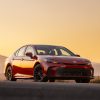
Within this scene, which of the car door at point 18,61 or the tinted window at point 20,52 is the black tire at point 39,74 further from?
the tinted window at point 20,52

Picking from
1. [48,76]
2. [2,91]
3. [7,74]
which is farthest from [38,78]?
[2,91]

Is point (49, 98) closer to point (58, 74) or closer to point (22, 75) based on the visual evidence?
point (58, 74)

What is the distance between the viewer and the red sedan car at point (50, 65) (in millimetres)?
18109

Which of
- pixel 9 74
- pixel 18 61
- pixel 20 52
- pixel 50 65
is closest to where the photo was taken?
pixel 50 65

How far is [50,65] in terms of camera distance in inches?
712

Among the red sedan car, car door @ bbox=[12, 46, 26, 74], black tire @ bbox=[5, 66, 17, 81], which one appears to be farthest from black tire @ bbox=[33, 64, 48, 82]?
black tire @ bbox=[5, 66, 17, 81]

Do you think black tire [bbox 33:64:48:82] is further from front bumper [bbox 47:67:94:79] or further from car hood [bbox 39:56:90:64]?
car hood [bbox 39:56:90:64]

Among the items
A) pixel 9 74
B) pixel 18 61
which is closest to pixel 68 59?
pixel 18 61

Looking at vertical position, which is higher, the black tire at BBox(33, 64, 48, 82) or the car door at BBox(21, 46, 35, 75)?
the car door at BBox(21, 46, 35, 75)

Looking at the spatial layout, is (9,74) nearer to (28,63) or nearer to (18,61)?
(18,61)

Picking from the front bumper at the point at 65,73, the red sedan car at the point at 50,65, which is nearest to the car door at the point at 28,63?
the red sedan car at the point at 50,65

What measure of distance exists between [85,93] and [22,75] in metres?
11.5

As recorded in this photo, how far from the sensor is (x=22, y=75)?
65.4 feet

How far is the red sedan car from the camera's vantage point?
18.1 m
